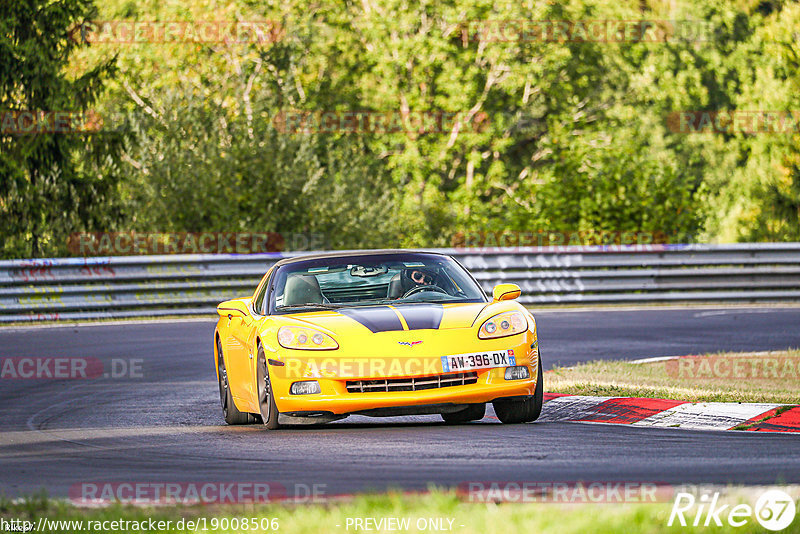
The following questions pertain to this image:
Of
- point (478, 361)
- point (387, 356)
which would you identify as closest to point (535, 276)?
point (478, 361)

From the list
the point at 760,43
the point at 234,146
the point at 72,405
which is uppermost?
the point at 760,43

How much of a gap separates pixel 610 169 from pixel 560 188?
3.89 feet

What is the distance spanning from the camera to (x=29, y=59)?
89.4ft

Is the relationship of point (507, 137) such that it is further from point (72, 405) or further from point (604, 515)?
point (604, 515)

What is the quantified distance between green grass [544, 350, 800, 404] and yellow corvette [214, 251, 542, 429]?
1584 mm

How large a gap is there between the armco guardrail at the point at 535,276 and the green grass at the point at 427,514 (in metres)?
15.8

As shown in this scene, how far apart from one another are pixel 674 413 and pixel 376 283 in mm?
2714

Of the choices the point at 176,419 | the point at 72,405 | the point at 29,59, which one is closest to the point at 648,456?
the point at 176,419

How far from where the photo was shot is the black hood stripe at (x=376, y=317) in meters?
9.56

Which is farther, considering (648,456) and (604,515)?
(648,456)

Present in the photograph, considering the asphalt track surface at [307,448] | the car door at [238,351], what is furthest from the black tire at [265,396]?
the car door at [238,351]

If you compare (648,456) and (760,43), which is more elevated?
(760,43)

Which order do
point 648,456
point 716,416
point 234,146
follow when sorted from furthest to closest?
point 234,146 < point 716,416 < point 648,456

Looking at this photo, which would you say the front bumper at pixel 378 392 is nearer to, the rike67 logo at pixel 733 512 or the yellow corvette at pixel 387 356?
the yellow corvette at pixel 387 356
